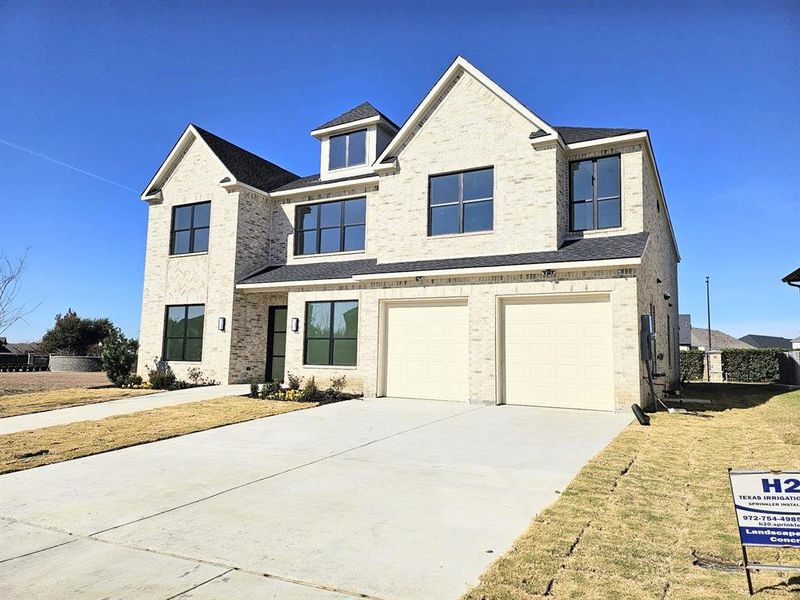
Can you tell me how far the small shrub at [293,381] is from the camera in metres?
17.6

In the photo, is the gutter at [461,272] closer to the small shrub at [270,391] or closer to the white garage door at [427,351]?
the white garage door at [427,351]

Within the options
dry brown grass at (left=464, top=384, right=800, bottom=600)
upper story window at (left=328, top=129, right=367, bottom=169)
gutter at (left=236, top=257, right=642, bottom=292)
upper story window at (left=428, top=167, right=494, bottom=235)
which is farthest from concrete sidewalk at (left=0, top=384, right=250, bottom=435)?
dry brown grass at (left=464, top=384, right=800, bottom=600)

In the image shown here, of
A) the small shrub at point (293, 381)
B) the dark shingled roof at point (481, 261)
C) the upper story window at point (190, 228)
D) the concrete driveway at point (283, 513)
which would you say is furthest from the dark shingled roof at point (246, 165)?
the concrete driveway at point (283, 513)

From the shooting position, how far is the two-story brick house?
13.5 m

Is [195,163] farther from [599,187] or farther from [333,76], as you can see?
[599,187]

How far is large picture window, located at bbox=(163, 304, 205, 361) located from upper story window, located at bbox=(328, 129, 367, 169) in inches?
327

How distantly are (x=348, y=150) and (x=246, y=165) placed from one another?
15.3 ft

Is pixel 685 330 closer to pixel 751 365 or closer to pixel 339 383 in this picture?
pixel 751 365

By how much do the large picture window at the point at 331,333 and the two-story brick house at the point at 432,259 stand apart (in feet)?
0.19

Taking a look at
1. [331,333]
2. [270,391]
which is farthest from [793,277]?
[270,391]

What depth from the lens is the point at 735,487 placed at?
384cm

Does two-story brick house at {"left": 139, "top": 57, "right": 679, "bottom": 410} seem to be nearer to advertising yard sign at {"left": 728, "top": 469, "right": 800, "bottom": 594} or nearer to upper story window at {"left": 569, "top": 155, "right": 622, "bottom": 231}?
upper story window at {"left": 569, "top": 155, "right": 622, "bottom": 231}

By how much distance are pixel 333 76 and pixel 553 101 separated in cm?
841

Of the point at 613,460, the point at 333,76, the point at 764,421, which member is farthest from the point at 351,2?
the point at 764,421
